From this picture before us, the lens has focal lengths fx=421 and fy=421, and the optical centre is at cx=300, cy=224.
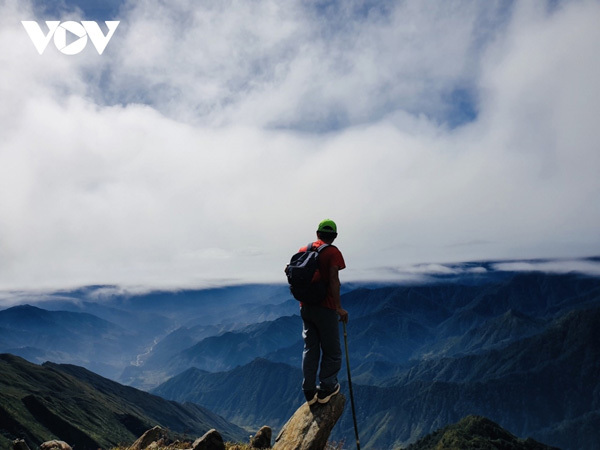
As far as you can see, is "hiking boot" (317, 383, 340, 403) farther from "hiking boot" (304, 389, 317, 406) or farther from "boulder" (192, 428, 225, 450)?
"boulder" (192, 428, 225, 450)

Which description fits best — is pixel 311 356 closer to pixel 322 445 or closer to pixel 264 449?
pixel 322 445

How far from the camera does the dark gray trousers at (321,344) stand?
11.9m

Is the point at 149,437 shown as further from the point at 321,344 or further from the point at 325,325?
the point at 325,325

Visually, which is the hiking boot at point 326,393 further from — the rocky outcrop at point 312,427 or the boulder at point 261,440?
the boulder at point 261,440

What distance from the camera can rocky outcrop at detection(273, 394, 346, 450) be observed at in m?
11.9

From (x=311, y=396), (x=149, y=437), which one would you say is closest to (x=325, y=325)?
(x=311, y=396)

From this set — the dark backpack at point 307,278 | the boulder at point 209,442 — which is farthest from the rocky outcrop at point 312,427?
the dark backpack at point 307,278

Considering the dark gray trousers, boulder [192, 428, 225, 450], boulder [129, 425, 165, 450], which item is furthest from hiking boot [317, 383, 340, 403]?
boulder [129, 425, 165, 450]

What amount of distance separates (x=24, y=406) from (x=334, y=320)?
553ft

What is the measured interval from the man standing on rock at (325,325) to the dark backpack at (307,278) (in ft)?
0.50

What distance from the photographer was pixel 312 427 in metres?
12.1

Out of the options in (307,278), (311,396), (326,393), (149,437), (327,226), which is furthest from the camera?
(149,437)

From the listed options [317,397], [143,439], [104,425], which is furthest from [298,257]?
[104,425]

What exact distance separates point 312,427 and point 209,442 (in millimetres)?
3315
